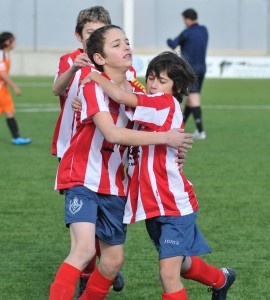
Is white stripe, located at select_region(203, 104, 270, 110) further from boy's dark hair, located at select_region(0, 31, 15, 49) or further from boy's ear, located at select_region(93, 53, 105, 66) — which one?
boy's ear, located at select_region(93, 53, 105, 66)

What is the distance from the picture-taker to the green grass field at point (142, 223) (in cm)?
628

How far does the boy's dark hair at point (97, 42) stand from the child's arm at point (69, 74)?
Result: 0.07 m

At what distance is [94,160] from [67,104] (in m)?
0.77

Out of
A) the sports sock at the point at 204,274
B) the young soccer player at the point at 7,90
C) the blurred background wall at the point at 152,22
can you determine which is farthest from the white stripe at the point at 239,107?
the blurred background wall at the point at 152,22

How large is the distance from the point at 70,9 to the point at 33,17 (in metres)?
1.85

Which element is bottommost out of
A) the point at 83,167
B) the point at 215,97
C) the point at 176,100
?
the point at 215,97

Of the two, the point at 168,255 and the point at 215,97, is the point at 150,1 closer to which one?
the point at 215,97

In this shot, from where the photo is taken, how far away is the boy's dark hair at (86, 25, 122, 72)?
511cm

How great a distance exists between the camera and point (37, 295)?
5.95 metres

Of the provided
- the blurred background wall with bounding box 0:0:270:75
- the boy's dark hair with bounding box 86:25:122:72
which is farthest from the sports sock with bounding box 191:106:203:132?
the blurred background wall with bounding box 0:0:270:75

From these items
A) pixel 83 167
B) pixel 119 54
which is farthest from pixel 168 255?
pixel 119 54

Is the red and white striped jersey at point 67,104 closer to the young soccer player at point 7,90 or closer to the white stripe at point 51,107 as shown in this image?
the young soccer player at point 7,90

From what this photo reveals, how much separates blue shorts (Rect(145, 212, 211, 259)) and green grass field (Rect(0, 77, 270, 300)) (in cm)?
98

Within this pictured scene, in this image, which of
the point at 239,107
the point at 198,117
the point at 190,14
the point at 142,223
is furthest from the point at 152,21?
the point at 142,223
